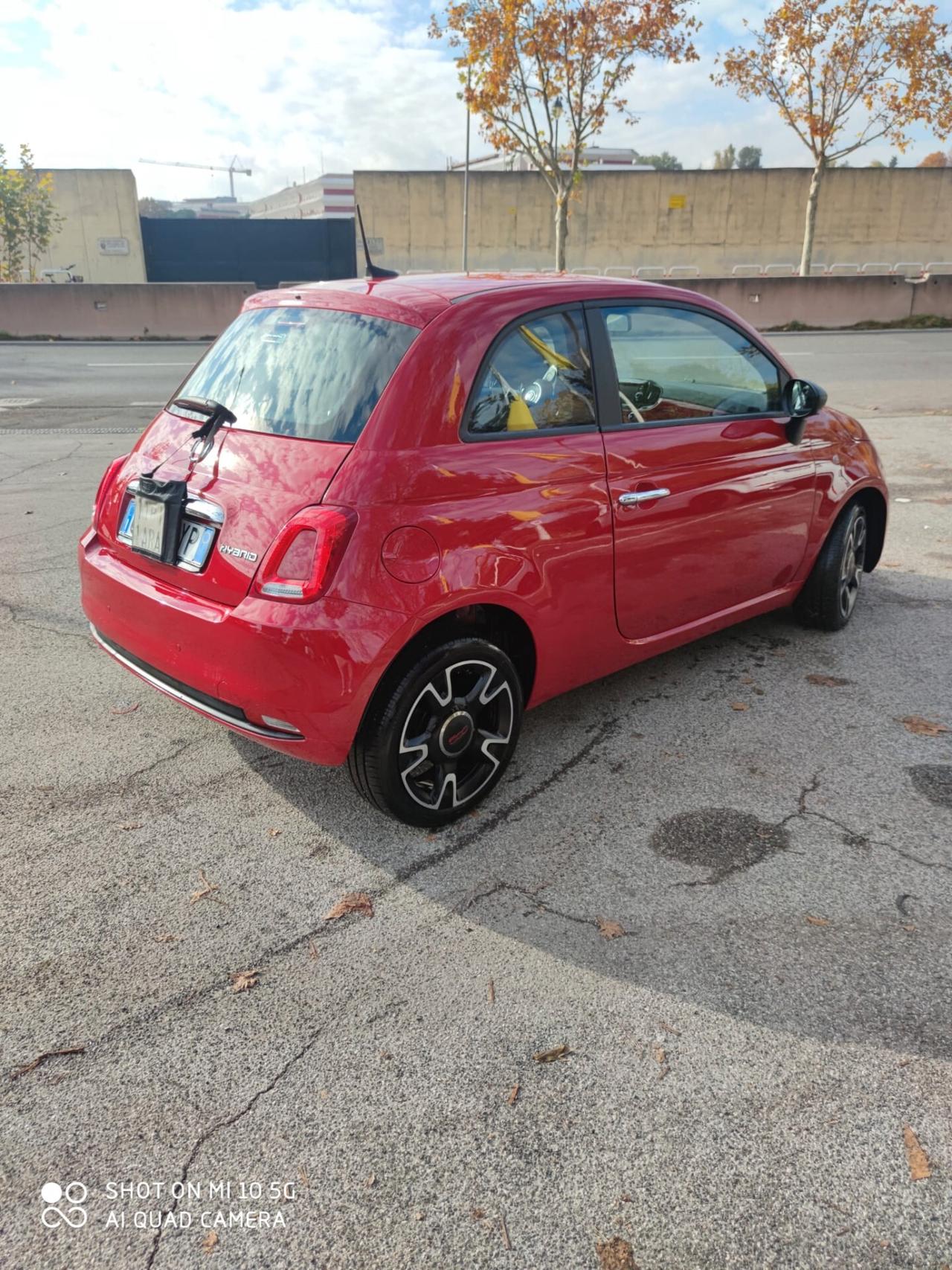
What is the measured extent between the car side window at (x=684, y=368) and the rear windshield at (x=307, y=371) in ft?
3.29

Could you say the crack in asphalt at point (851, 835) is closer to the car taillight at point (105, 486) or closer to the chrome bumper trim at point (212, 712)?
the chrome bumper trim at point (212, 712)

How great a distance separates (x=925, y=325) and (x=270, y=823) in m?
24.3

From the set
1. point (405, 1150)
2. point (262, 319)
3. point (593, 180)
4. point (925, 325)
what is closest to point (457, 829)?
point (405, 1150)

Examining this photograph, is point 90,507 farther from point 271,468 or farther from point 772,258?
point 772,258

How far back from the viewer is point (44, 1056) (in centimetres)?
226

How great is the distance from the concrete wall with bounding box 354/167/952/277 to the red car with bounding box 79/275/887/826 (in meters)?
34.5

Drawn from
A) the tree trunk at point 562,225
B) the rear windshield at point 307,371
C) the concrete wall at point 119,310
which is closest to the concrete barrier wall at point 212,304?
the concrete wall at point 119,310

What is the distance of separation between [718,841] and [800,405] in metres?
2.19

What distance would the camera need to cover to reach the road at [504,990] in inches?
75.2

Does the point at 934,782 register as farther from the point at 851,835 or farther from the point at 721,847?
the point at 721,847

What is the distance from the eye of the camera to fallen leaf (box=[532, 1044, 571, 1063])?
2.28 meters

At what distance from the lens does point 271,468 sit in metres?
2.97

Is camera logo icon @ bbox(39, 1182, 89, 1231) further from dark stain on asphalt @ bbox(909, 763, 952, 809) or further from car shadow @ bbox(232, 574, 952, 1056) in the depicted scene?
dark stain on asphalt @ bbox(909, 763, 952, 809)

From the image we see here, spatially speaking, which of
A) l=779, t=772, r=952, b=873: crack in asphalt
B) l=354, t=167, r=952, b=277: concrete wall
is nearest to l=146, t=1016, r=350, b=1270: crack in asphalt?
l=779, t=772, r=952, b=873: crack in asphalt
